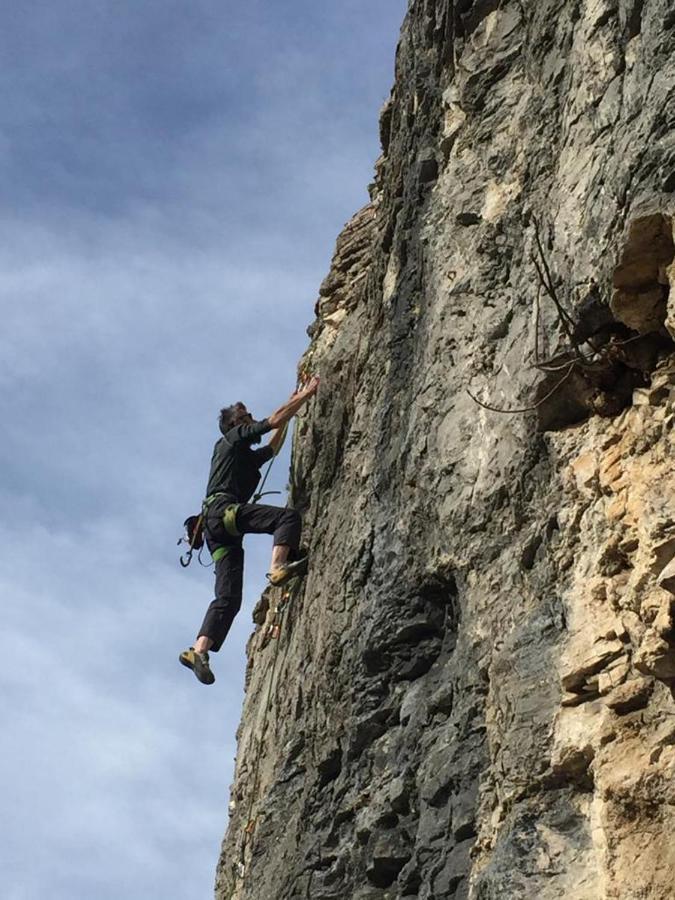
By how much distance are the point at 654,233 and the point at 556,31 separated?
2956 mm

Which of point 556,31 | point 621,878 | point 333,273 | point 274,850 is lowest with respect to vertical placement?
point 621,878

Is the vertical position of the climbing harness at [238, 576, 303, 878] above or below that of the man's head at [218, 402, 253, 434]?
below

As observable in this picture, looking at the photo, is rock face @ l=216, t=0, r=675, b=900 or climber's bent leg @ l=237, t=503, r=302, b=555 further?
climber's bent leg @ l=237, t=503, r=302, b=555

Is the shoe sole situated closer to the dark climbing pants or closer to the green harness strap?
the dark climbing pants

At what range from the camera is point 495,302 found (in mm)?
8852

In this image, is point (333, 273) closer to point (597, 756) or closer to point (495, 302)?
point (495, 302)

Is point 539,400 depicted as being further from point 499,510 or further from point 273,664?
point 273,664

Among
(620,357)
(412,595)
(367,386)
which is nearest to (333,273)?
(367,386)

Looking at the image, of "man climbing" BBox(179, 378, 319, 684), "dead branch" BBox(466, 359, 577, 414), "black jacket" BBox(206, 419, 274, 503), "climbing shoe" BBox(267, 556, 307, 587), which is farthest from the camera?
"black jacket" BBox(206, 419, 274, 503)

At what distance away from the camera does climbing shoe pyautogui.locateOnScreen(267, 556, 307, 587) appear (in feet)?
37.4

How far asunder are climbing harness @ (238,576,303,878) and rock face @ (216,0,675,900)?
9cm

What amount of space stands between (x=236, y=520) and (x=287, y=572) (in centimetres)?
116

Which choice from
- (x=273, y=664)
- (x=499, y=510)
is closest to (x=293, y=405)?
(x=273, y=664)

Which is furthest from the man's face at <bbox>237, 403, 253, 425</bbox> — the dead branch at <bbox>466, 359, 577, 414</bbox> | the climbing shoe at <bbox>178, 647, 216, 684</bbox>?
the dead branch at <bbox>466, 359, 577, 414</bbox>
